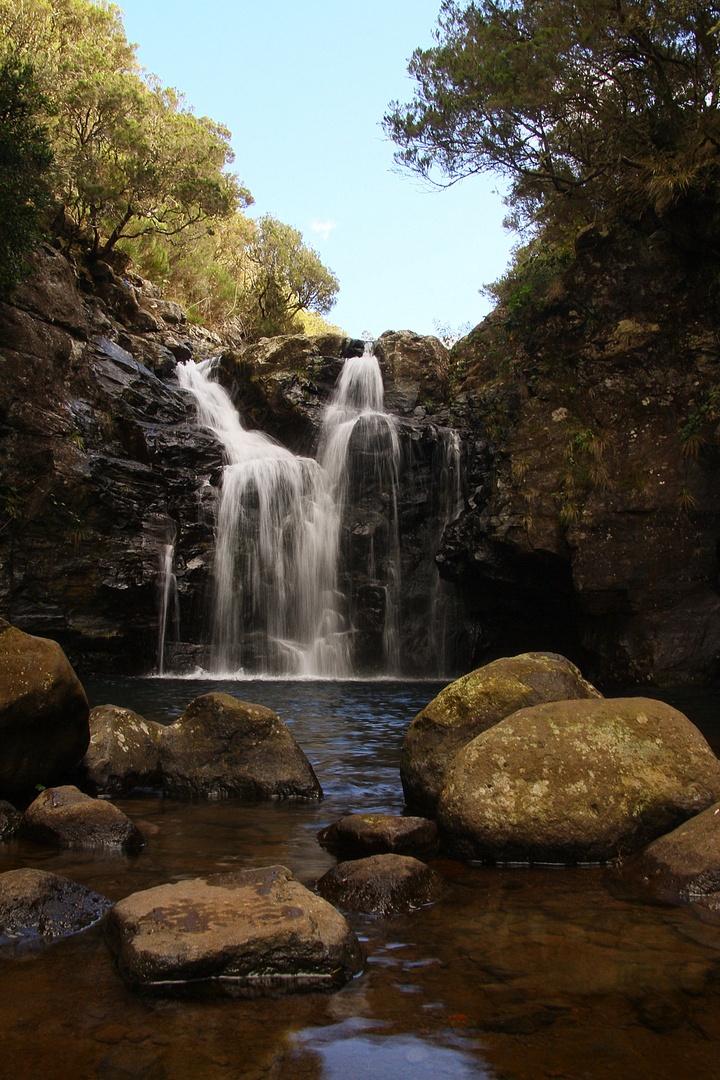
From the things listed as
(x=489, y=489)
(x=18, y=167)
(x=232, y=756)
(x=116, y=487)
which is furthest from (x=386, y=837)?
(x=18, y=167)

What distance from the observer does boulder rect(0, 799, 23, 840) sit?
196 inches

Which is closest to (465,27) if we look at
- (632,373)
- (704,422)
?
(632,373)

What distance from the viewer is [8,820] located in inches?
199

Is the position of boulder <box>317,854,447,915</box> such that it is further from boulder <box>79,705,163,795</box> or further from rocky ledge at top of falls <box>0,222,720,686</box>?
rocky ledge at top of falls <box>0,222,720,686</box>

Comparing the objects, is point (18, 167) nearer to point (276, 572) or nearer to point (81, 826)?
point (276, 572)

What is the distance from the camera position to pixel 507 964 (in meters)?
3.21

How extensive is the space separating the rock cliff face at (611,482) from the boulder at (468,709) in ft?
27.0

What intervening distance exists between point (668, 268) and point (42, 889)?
52.0 feet

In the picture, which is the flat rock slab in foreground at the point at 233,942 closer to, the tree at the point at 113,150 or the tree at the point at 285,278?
the tree at the point at 113,150

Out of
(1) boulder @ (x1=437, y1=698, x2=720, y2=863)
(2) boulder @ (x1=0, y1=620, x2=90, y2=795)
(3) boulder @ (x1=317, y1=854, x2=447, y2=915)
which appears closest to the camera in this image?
(3) boulder @ (x1=317, y1=854, x2=447, y2=915)

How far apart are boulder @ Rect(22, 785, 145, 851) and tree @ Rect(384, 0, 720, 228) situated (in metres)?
14.0

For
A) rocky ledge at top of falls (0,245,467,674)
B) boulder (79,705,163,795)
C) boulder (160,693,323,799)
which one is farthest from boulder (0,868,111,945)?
rocky ledge at top of falls (0,245,467,674)

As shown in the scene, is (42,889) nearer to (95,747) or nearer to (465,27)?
(95,747)

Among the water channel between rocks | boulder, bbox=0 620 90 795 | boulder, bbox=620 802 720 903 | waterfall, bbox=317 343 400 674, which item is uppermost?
waterfall, bbox=317 343 400 674
